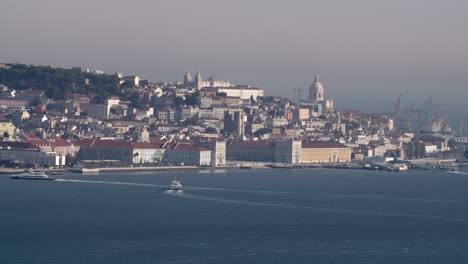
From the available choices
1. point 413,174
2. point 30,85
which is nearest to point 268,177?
point 413,174

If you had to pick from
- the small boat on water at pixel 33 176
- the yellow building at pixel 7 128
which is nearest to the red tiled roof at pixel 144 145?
the yellow building at pixel 7 128

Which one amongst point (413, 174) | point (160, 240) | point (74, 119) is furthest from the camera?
point (74, 119)

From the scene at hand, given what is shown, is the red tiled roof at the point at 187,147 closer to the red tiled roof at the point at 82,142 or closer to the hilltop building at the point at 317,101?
the red tiled roof at the point at 82,142

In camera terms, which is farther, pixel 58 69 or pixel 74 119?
pixel 58 69

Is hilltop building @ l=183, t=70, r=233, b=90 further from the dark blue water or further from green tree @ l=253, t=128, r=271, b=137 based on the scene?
the dark blue water

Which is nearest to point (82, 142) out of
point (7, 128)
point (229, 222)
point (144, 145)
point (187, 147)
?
point (144, 145)

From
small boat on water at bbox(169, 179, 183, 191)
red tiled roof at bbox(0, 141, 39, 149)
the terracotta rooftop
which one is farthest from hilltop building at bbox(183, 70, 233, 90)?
small boat on water at bbox(169, 179, 183, 191)

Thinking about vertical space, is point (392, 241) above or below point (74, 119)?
below

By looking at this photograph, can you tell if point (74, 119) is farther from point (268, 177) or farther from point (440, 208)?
point (440, 208)
